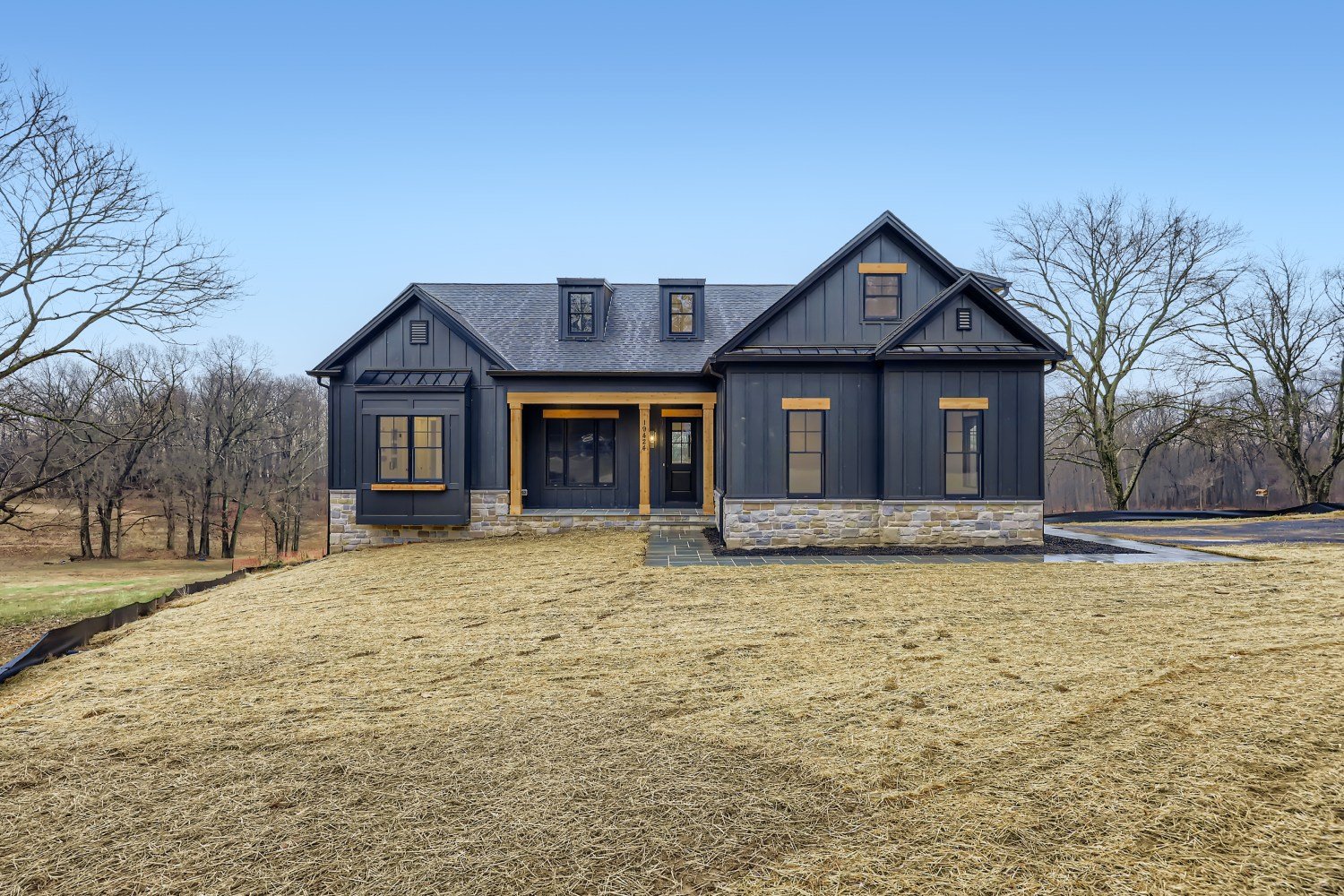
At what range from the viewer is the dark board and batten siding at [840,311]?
42.1 ft

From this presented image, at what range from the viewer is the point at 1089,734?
4082 millimetres

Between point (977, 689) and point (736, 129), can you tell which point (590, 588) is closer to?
point (977, 689)

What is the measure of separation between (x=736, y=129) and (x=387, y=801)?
70.6ft

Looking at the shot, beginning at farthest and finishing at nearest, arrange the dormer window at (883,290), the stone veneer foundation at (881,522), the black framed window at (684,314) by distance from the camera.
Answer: the black framed window at (684,314), the dormer window at (883,290), the stone veneer foundation at (881,522)

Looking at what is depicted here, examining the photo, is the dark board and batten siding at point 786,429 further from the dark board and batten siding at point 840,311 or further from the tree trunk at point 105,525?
the tree trunk at point 105,525

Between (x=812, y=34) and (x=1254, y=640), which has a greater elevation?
A: (x=812, y=34)

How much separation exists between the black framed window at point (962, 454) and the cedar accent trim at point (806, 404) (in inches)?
88.2

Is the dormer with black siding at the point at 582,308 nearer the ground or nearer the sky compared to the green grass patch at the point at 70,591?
nearer the sky

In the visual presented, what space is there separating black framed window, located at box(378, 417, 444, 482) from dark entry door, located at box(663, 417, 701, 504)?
550 centimetres

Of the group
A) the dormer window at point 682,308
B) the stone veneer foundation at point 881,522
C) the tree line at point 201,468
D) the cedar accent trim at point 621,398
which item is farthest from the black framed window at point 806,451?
the tree line at point 201,468

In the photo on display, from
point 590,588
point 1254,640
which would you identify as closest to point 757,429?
point 590,588

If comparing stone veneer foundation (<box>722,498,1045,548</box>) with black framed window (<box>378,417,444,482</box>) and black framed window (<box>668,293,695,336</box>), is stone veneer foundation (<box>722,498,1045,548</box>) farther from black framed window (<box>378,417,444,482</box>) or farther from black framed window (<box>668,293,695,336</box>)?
black framed window (<box>378,417,444,482</box>)

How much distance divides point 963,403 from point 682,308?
7464 millimetres

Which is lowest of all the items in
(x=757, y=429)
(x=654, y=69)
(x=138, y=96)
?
(x=757, y=429)
